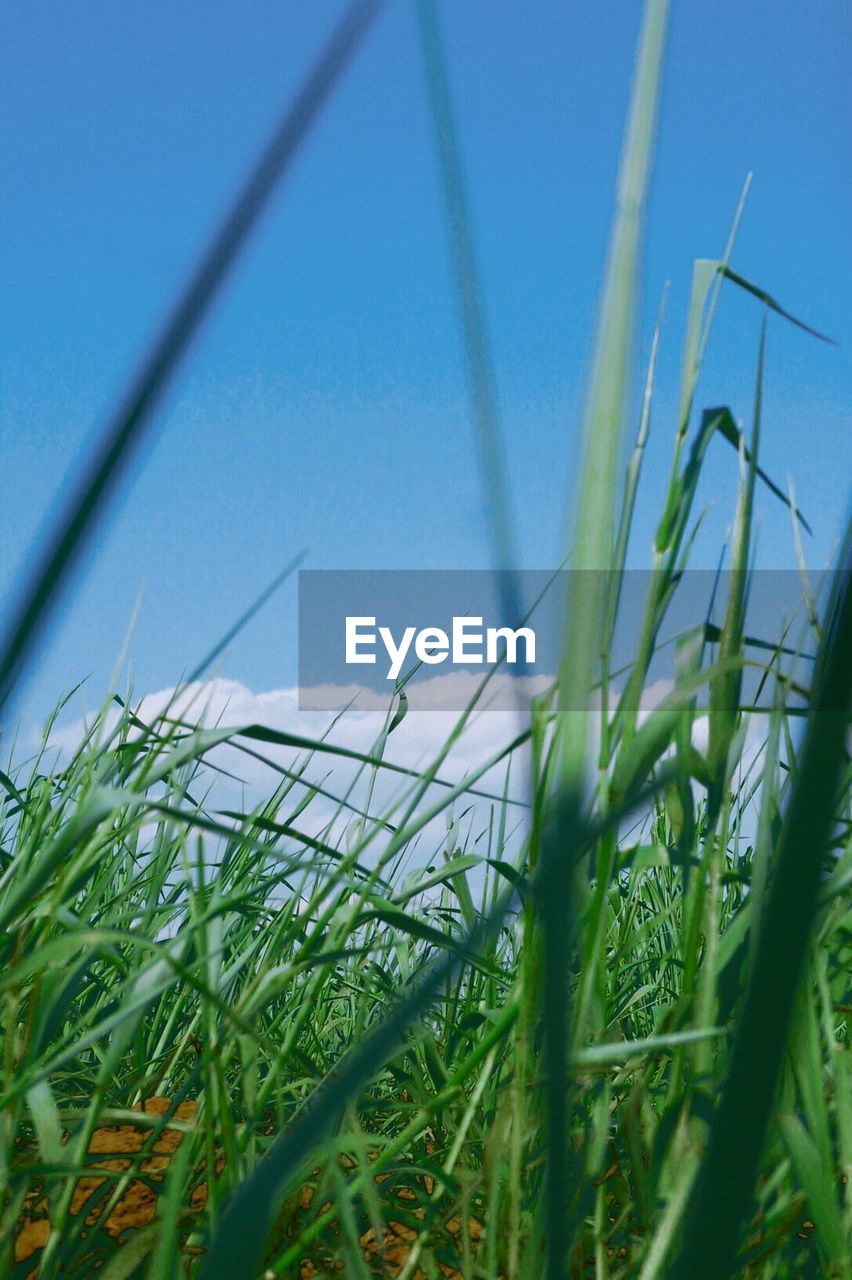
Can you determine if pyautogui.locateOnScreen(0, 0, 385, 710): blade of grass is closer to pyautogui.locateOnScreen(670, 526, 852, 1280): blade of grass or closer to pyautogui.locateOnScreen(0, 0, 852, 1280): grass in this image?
pyautogui.locateOnScreen(0, 0, 852, 1280): grass

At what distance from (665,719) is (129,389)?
381 mm

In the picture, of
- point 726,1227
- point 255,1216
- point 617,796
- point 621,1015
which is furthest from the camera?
point 621,1015

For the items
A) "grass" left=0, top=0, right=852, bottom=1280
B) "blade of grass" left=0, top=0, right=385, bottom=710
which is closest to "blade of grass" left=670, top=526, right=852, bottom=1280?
"grass" left=0, top=0, right=852, bottom=1280

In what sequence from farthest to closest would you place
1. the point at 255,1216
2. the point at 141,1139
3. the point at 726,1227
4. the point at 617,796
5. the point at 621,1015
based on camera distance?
the point at 621,1015, the point at 141,1139, the point at 617,796, the point at 255,1216, the point at 726,1227

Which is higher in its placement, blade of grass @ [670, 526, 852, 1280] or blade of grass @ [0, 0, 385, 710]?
blade of grass @ [0, 0, 385, 710]

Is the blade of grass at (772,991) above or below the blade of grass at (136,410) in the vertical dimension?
below

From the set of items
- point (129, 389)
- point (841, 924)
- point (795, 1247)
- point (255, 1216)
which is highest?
point (129, 389)

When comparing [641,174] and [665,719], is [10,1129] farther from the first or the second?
[641,174]

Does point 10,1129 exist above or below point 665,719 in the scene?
below

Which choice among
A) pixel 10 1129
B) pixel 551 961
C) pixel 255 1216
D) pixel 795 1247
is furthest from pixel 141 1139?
pixel 551 961

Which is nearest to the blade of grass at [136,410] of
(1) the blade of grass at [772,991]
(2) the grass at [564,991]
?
(2) the grass at [564,991]

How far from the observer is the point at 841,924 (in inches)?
30.8

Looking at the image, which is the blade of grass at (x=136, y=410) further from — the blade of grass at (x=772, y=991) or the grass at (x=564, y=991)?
the blade of grass at (x=772, y=991)

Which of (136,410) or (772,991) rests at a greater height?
(136,410)
